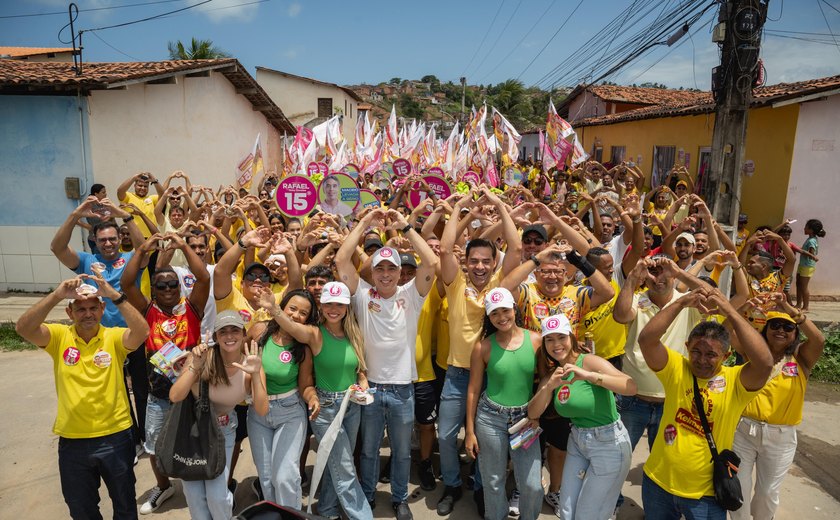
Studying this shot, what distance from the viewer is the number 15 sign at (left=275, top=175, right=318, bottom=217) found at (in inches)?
278

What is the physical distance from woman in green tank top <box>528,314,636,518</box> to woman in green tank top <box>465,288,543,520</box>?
0.28m

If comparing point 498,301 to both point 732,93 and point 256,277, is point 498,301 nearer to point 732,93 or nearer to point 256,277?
point 256,277

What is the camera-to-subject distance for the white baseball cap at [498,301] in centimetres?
376

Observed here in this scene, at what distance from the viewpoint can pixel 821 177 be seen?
1138cm

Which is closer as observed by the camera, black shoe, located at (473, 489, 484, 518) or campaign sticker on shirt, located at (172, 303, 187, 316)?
campaign sticker on shirt, located at (172, 303, 187, 316)

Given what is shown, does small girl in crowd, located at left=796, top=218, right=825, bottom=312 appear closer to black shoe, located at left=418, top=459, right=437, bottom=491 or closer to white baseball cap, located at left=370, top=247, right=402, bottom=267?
black shoe, located at left=418, top=459, right=437, bottom=491

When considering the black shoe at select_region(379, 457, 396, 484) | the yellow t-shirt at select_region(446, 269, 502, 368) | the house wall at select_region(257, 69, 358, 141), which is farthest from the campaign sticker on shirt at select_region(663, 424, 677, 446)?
the house wall at select_region(257, 69, 358, 141)

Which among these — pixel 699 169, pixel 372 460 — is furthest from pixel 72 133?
pixel 699 169

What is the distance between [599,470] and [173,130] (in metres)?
12.7

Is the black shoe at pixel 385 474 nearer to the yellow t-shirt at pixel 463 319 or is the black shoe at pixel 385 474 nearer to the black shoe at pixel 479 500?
the black shoe at pixel 479 500

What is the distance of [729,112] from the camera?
868 centimetres

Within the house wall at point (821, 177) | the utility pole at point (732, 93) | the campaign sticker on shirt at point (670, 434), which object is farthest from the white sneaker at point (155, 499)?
the house wall at point (821, 177)

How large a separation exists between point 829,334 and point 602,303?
652 centimetres

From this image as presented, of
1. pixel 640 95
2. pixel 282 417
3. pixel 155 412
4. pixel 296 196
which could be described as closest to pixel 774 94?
pixel 296 196
